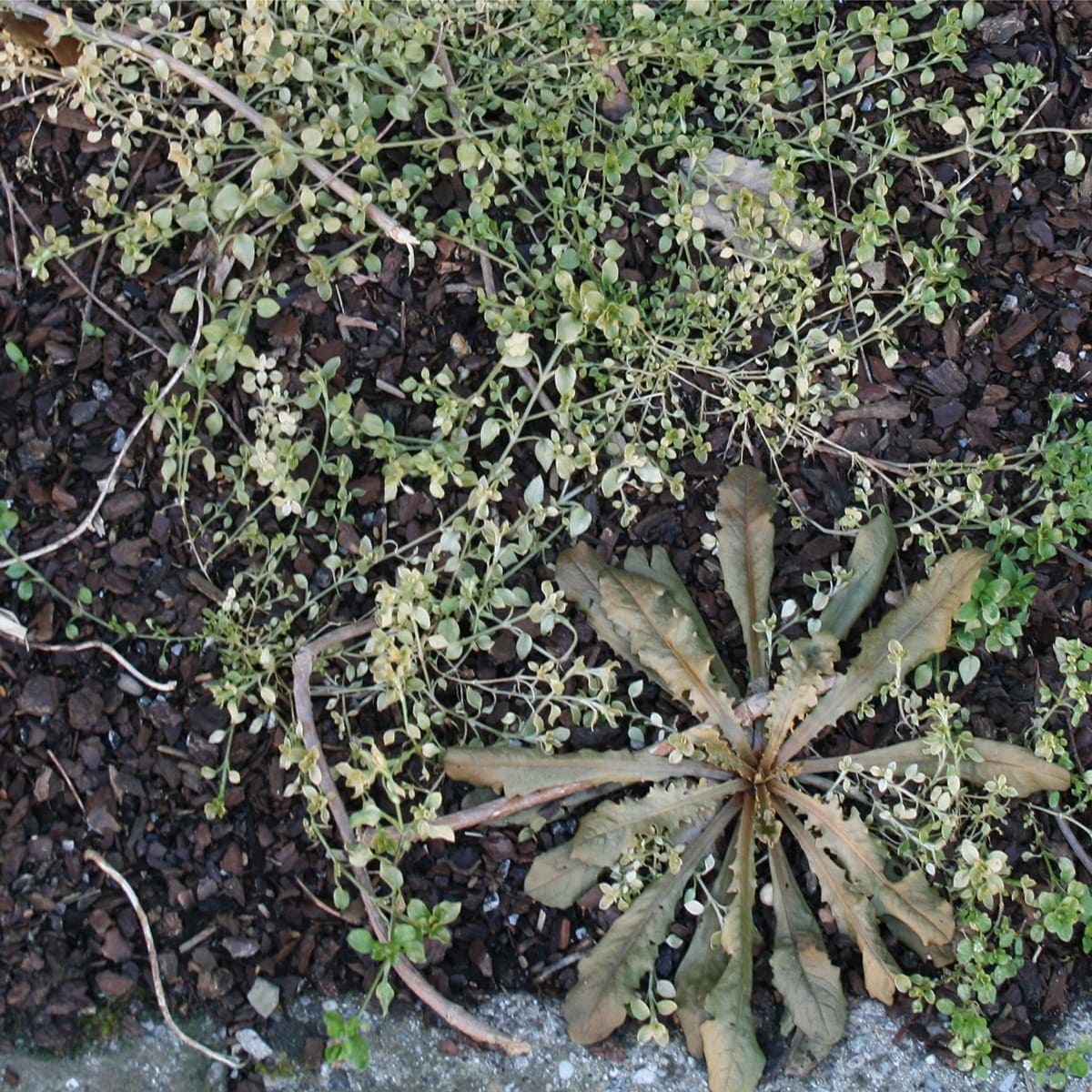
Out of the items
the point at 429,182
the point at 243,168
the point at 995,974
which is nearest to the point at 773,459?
the point at 429,182

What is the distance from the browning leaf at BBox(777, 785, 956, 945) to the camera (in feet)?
7.91

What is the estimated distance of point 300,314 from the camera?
2656 mm

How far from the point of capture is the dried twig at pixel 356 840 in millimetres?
2348

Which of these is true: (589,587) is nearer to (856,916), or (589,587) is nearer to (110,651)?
(856,916)

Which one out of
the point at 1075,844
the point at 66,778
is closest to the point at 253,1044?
the point at 66,778

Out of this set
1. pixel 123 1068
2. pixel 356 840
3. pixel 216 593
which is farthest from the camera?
pixel 216 593

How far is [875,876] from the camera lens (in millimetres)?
2463

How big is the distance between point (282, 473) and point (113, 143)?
81 centimetres

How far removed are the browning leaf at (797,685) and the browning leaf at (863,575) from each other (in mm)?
64

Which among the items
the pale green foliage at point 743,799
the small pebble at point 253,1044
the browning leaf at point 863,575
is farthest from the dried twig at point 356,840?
the browning leaf at point 863,575

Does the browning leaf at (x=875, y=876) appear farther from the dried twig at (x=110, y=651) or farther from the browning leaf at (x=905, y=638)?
the dried twig at (x=110, y=651)

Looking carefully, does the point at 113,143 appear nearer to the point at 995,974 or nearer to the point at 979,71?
the point at 979,71

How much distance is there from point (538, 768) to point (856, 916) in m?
0.70

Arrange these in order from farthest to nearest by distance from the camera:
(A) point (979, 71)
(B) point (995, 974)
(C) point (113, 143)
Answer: (A) point (979, 71), (C) point (113, 143), (B) point (995, 974)
